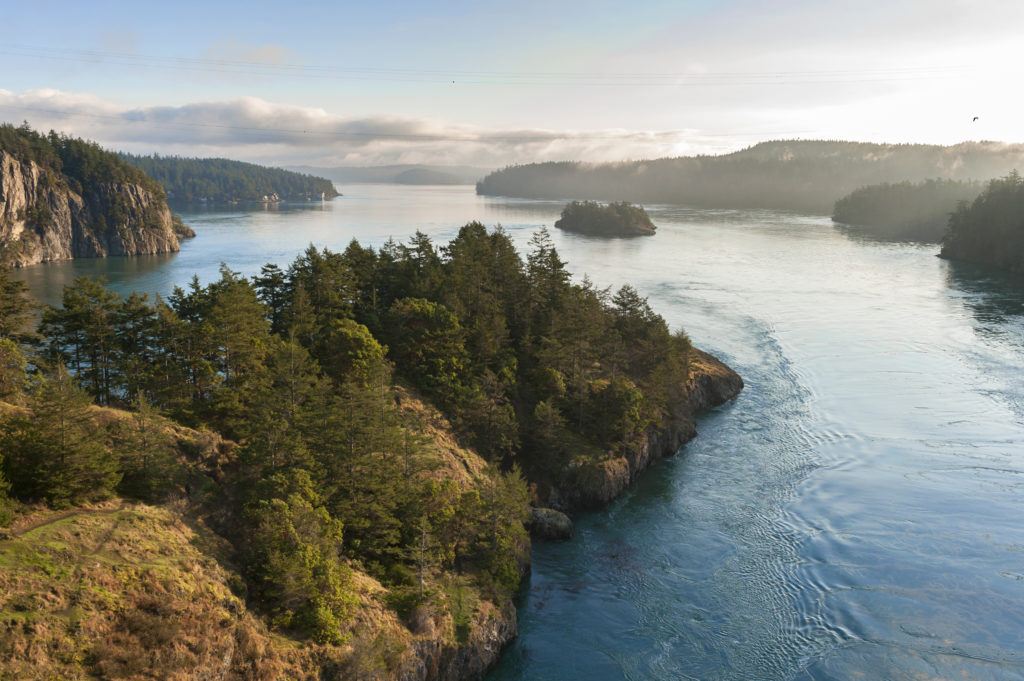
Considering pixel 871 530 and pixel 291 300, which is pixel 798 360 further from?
pixel 291 300

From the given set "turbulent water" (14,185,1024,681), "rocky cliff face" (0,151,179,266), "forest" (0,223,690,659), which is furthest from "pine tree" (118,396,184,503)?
"rocky cliff face" (0,151,179,266)

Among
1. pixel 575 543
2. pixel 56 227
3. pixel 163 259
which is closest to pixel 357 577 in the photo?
pixel 575 543

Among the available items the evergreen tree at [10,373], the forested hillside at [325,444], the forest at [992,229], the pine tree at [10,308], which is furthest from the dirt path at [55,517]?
the forest at [992,229]

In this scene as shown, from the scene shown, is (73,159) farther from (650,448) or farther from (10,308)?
(650,448)

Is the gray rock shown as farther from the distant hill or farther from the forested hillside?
the distant hill

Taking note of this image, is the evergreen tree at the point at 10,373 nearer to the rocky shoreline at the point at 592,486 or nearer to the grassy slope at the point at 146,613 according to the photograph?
the grassy slope at the point at 146,613
